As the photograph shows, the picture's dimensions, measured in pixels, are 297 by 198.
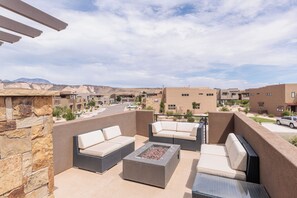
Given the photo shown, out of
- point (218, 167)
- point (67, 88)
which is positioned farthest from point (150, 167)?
point (67, 88)

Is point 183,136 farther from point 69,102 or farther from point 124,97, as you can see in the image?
point 124,97

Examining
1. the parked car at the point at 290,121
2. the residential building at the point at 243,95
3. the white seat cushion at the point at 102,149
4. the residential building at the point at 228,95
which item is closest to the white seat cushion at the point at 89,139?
the white seat cushion at the point at 102,149

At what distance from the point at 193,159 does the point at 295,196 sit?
10.7 ft

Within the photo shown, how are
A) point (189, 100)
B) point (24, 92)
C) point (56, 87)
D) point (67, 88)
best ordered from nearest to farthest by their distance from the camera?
point (24, 92)
point (189, 100)
point (67, 88)
point (56, 87)

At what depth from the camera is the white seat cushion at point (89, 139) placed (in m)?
4.05

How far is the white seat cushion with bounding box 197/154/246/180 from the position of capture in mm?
2803

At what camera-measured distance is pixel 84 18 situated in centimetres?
517

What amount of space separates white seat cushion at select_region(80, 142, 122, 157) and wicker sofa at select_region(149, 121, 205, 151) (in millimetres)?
1621

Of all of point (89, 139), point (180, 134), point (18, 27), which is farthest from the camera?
point (180, 134)

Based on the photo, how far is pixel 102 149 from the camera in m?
4.00

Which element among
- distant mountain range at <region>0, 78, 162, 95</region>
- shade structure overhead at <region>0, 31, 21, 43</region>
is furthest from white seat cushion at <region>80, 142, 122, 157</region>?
shade structure overhead at <region>0, 31, 21, 43</region>

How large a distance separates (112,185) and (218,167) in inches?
79.2

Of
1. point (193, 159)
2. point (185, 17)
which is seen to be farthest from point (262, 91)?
point (193, 159)

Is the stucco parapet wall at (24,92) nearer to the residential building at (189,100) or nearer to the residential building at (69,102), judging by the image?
the residential building at (189,100)
